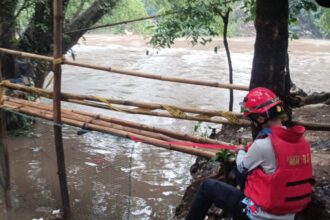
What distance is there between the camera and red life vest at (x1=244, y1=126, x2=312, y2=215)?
240 cm

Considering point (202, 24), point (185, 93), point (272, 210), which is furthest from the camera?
point (185, 93)

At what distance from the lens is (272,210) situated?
2496 millimetres

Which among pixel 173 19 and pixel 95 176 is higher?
pixel 173 19

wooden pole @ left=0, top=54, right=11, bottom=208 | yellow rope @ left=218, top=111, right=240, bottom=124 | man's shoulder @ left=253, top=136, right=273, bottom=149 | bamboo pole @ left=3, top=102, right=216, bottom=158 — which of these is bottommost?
wooden pole @ left=0, top=54, right=11, bottom=208

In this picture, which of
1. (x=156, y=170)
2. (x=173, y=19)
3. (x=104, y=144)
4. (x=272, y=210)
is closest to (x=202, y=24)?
(x=173, y=19)

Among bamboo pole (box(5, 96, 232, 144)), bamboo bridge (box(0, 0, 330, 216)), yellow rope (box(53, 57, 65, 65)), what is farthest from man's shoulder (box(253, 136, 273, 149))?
yellow rope (box(53, 57, 65, 65))

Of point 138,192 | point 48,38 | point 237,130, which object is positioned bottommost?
point 138,192

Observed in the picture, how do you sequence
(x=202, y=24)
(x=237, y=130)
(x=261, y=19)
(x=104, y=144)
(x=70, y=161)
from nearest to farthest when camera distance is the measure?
(x=261, y=19) → (x=237, y=130) → (x=202, y=24) → (x=70, y=161) → (x=104, y=144)

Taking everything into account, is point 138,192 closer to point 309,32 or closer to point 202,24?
point 202,24

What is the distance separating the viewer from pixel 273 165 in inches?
95.9

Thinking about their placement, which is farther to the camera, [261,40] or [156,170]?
[156,170]

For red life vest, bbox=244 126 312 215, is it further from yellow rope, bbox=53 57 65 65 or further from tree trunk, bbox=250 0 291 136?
yellow rope, bbox=53 57 65 65

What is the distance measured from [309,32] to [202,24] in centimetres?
3652

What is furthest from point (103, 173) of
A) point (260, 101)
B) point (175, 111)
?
point (260, 101)
